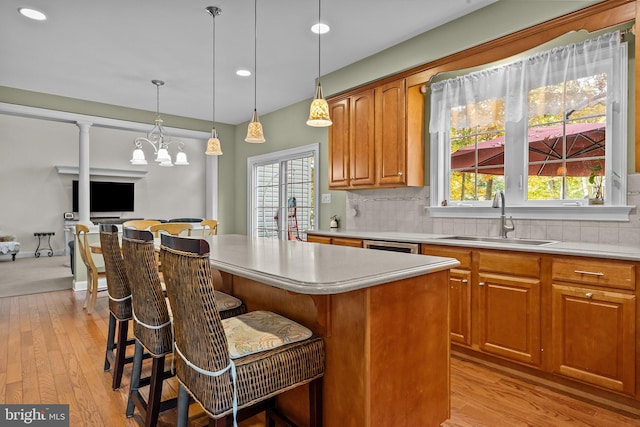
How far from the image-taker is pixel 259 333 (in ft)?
4.68

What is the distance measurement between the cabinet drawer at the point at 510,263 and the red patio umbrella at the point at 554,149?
91cm

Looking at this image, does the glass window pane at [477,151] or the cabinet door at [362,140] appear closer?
the glass window pane at [477,151]

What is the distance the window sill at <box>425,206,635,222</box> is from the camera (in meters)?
2.43

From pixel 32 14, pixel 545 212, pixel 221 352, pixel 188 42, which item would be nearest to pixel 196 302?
pixel 221 352

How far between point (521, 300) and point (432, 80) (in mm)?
2153

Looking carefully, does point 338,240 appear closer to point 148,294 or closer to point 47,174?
point 148,294

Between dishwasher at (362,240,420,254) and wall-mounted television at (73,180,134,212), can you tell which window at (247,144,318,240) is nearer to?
dishwasher at (362,240,420,254)

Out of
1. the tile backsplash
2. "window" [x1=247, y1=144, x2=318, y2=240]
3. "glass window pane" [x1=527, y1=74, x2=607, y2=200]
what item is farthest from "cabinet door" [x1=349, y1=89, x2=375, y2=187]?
"glass window pane" [x1=527, y1=74, x2=607, y2=200]

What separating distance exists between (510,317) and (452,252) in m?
0.56

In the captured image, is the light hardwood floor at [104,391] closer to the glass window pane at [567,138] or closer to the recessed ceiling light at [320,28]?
the glass window pane at [567,138]

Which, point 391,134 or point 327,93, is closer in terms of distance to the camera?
point 391,134

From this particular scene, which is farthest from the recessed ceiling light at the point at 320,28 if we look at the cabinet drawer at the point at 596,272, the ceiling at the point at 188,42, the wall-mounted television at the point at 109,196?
the wall-mounted television at the point at 109,196

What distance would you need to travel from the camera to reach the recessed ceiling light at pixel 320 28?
3.13 meters

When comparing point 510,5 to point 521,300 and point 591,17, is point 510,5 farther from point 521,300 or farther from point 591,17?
point 521,300
